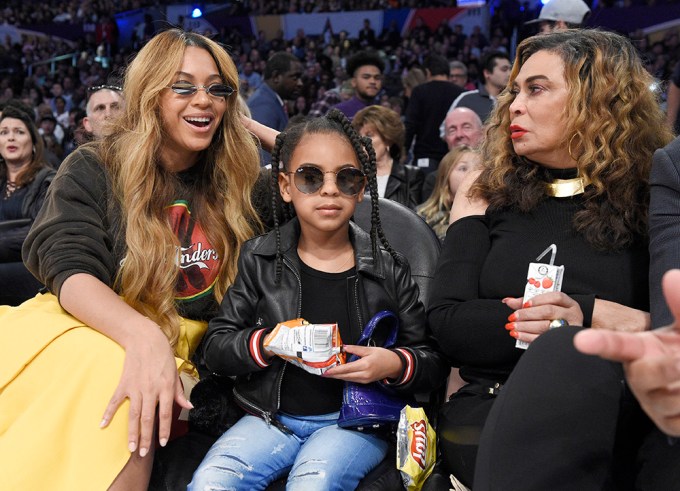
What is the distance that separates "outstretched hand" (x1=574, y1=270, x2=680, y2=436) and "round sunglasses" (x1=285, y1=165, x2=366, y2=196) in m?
1.12

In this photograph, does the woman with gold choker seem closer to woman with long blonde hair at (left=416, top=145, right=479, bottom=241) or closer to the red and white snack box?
the red and white snack box

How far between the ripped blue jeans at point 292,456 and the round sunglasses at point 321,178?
640 millimetres

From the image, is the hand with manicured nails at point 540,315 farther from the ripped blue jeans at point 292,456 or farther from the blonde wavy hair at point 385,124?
the blonde wavy hair at point 385,124

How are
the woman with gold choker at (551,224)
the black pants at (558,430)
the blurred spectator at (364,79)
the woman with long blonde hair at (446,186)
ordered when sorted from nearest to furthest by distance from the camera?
the black pants at (558,430) → the woman with gold choker at (551,224) → the woman with long blonde hair at (446,186) → the blurred spectator at (364,79)

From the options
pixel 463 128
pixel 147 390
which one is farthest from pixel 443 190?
pixel 147 390

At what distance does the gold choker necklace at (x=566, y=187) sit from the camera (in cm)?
231

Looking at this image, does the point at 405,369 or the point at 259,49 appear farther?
the point at 259,49

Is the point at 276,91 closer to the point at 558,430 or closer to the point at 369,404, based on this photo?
the point at 369,404

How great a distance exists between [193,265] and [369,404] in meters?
0.76

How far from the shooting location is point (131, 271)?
2354 millimetres

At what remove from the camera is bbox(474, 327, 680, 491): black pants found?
5.23 feet

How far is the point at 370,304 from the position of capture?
7.51ft

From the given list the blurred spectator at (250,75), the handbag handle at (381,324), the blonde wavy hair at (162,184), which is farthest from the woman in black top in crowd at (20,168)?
the blurred spectator at (250,75)

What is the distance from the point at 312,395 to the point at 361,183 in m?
0.62
